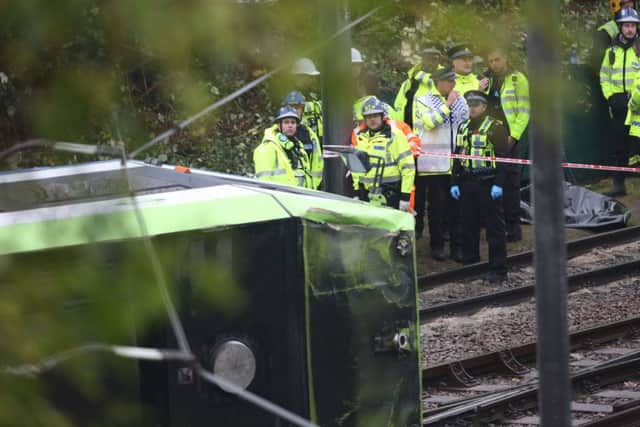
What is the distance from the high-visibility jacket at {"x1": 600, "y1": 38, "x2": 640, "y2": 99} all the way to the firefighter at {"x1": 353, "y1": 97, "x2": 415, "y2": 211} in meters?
4.11

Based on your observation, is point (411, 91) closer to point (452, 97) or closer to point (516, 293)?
point (452, 97)

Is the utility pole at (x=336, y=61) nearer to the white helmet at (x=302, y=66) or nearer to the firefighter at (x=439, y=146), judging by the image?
the white helmet at (x=302, y=66)

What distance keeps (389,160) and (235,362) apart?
841cm

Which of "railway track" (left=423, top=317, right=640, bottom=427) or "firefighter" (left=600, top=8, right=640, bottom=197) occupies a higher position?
"firefighter" (left=600, top=8, right=640, bottom=197)

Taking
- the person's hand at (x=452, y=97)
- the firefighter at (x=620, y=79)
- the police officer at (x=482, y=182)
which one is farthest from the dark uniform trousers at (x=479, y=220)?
the firefighter at (x=620, y=79)

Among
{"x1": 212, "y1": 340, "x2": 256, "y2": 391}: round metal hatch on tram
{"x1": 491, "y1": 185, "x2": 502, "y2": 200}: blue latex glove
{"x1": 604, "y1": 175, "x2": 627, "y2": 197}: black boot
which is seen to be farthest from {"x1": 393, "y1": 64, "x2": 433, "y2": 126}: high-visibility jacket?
{"x1": 212, "y1": 340, "x2": 256, "y2": 391}: round metal hatch on tram

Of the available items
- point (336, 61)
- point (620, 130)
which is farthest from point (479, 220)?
point (336, 61)

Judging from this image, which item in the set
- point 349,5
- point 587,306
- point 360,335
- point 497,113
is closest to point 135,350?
point 349,5

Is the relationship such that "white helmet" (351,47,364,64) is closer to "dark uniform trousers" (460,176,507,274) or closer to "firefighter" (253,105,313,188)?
"firefighter" (253,105,313,188)

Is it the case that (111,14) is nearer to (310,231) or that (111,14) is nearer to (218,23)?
(218,23)

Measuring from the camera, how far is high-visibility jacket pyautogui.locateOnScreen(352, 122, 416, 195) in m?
12.6

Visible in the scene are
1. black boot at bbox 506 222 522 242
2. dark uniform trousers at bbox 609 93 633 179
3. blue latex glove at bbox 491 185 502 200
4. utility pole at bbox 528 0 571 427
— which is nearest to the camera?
utility pole at bbox 528 0 571 427

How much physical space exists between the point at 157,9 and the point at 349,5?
0.94ft

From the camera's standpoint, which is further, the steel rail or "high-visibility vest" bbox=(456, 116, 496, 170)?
"high-visibility vest" bbox=(456, 116, 496, 170)
